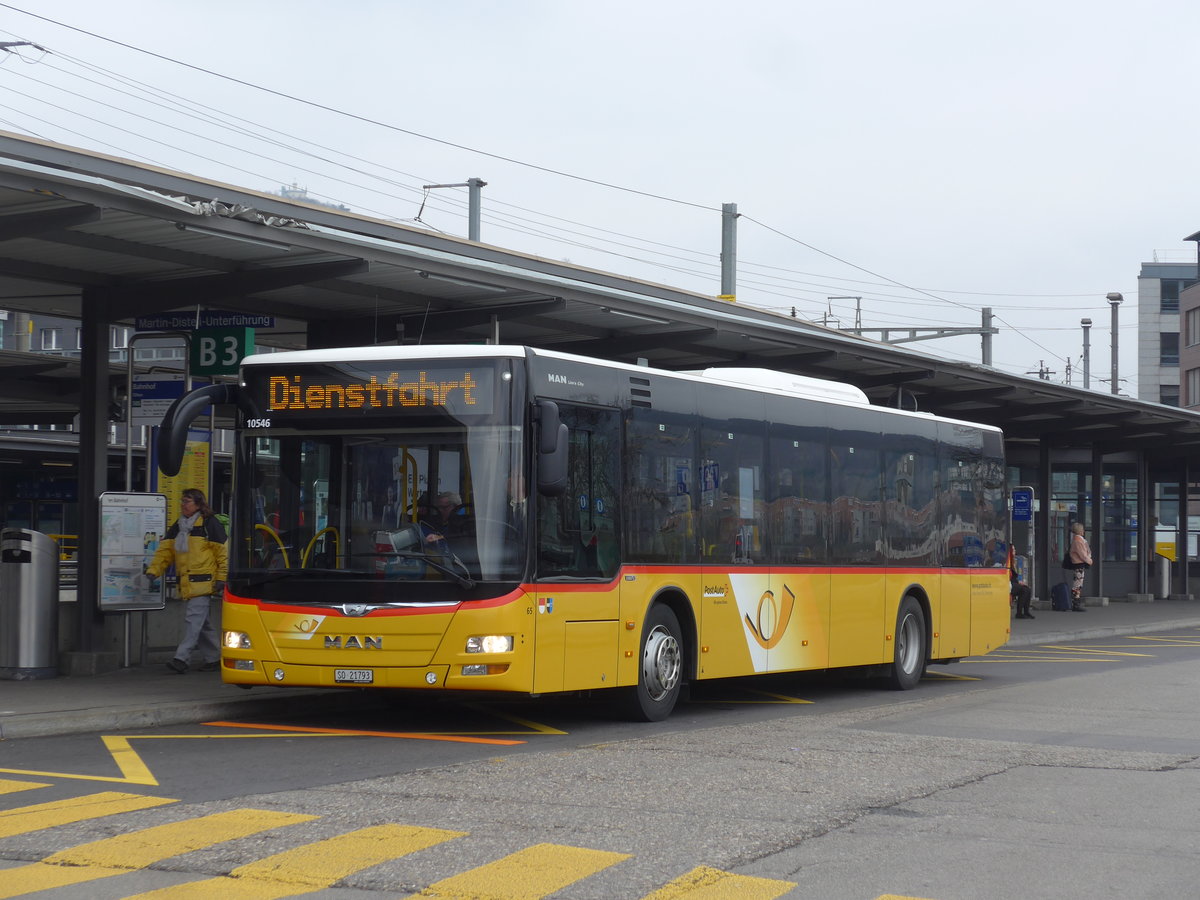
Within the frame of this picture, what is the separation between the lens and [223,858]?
6828mm

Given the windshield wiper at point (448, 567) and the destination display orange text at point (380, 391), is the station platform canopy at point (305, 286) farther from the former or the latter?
the windshield wiper at point (448, 567)

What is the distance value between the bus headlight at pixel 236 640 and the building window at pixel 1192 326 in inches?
3136

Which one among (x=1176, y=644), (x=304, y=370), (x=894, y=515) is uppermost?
(x=304, y=370)

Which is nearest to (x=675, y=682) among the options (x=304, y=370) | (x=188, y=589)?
(x=304, y=370)

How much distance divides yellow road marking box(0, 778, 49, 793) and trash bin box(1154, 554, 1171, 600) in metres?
37.6

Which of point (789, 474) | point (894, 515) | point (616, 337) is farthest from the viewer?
point (616, 337)

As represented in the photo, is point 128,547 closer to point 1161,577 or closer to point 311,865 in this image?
point 311,865

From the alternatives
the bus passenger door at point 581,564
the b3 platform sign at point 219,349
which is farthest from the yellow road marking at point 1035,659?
the b3 platform sign at point 219,349

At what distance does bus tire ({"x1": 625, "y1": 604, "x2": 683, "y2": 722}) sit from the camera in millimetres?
12688

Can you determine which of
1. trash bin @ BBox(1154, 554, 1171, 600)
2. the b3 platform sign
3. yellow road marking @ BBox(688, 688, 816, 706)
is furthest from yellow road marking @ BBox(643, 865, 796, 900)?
trash bin @ BBox(1154, 554, 1171, 600)

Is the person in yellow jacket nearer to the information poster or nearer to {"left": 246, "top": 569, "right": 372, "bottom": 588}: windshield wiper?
the information poster

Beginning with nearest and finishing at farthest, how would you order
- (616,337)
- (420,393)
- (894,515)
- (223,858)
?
(223,858) → (420,393) → (894,515) → (616,337)

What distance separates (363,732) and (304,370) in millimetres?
2790

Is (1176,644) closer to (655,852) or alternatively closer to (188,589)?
(188,589)
